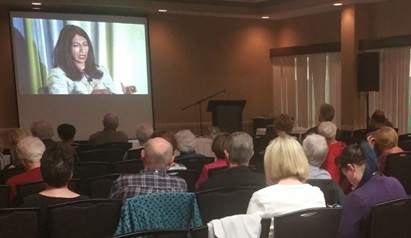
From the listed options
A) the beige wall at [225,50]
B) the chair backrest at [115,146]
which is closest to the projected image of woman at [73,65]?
the beige wall at [225,50]

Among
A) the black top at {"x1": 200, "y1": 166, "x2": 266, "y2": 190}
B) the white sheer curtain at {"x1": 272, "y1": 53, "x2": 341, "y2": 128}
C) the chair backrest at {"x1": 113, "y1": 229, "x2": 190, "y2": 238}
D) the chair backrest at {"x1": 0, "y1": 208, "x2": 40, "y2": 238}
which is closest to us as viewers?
the chair backrest at {"x1": 113, "y1": 229, "x2": 190, "y2": 238}

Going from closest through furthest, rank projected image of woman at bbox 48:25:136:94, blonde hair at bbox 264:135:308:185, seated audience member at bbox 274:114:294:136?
blonde hair at bbox 264:135:308:185
seated audience member at bbox 274:114:294:136
projected image of woman at bbox 48:25:136:94

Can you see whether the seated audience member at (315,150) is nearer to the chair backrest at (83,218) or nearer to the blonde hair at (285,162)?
the blonde hair at (285,162)

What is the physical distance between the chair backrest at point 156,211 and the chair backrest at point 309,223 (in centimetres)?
70

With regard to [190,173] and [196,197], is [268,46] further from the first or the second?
[196,197]

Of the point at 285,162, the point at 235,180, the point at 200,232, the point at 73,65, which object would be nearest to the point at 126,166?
the point at 235,180

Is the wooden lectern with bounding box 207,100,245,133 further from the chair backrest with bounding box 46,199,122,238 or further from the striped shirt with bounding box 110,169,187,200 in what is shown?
the chair backrest with bounding box 46,199,122,238

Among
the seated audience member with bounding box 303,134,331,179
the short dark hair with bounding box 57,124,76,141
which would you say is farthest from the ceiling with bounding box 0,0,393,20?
the seated audience member with bounding box 303,134,331,179

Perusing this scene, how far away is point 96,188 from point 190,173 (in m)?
0.80

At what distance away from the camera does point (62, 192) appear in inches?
117

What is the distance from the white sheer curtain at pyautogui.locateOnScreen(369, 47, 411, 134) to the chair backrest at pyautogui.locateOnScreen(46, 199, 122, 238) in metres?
8.24

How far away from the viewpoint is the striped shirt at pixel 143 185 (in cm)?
320

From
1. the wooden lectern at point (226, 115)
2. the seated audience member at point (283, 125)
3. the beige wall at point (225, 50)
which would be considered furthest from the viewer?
the beige wall at point (225, 50)

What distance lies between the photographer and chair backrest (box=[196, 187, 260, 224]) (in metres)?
3.00
